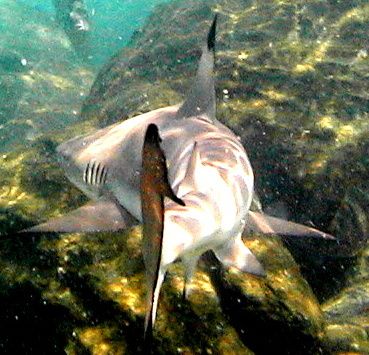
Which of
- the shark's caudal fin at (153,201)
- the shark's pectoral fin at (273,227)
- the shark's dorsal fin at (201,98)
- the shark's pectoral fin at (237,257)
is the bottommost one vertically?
the shark's pectoral fin at (273,227)

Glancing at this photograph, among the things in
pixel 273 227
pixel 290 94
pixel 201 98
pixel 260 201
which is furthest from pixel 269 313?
pixel 290 94

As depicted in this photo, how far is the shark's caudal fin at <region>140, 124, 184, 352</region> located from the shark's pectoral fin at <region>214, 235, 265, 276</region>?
1271 millimetres

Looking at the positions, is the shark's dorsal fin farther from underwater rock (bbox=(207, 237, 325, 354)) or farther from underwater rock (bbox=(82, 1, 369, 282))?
underwater rock (bbox=(82, 1, 369, 282))

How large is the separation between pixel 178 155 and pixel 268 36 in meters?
8.17

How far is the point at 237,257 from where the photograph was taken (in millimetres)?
3062

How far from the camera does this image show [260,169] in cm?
737

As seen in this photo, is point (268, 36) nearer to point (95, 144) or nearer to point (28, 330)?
point (95, 144)

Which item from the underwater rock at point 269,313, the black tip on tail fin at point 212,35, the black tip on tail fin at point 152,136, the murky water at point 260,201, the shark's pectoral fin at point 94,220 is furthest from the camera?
the underwater rock at point 269,313

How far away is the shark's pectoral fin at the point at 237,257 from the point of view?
295 centimetres

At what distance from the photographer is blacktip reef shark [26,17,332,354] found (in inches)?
65.0

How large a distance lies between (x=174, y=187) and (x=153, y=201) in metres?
1.18

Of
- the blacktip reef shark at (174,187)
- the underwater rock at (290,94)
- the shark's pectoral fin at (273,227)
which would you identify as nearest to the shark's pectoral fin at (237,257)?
the blacktip reef shark at (174,187)

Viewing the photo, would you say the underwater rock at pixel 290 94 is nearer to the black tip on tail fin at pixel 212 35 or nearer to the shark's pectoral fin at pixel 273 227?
the shark's pectoral fin at pixel 273 227

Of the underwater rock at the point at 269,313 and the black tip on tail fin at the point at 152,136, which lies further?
the underwater rock at the point at 269,313
